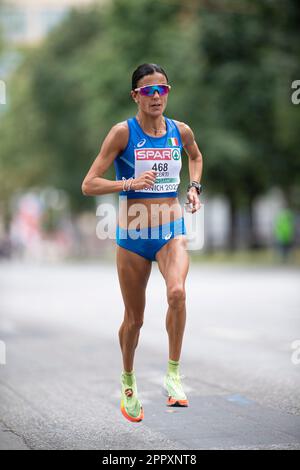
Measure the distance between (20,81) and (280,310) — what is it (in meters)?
53.8

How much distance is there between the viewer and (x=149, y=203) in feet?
21.6

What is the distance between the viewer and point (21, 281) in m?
30.0

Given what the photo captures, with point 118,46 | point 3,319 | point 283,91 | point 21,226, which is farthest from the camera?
point 21,226

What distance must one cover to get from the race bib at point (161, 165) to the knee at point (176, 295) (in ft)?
1.96

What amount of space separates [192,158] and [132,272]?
0.88m

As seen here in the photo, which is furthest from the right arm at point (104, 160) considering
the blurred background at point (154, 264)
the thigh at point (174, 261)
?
the blurred background at point (154, 264)

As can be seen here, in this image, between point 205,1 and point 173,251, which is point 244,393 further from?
point 205,1

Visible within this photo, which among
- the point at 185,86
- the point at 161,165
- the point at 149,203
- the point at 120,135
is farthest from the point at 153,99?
the point at 185,86

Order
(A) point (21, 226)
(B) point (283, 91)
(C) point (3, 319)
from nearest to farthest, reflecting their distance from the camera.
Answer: (C) point (3, 319)
(B) point (283, 91)
(A) point (21, 226)

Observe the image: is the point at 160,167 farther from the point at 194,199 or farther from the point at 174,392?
the point at 174,392

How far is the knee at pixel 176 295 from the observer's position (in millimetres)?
6504

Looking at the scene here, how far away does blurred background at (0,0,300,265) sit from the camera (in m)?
39.0

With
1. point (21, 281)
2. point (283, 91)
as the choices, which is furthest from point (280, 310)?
point (283, 91)

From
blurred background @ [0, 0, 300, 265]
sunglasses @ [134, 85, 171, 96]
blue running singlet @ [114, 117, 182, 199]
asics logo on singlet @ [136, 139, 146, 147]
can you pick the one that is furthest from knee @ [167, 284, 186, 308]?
blurred background @ [0, 0, 300, 265]
